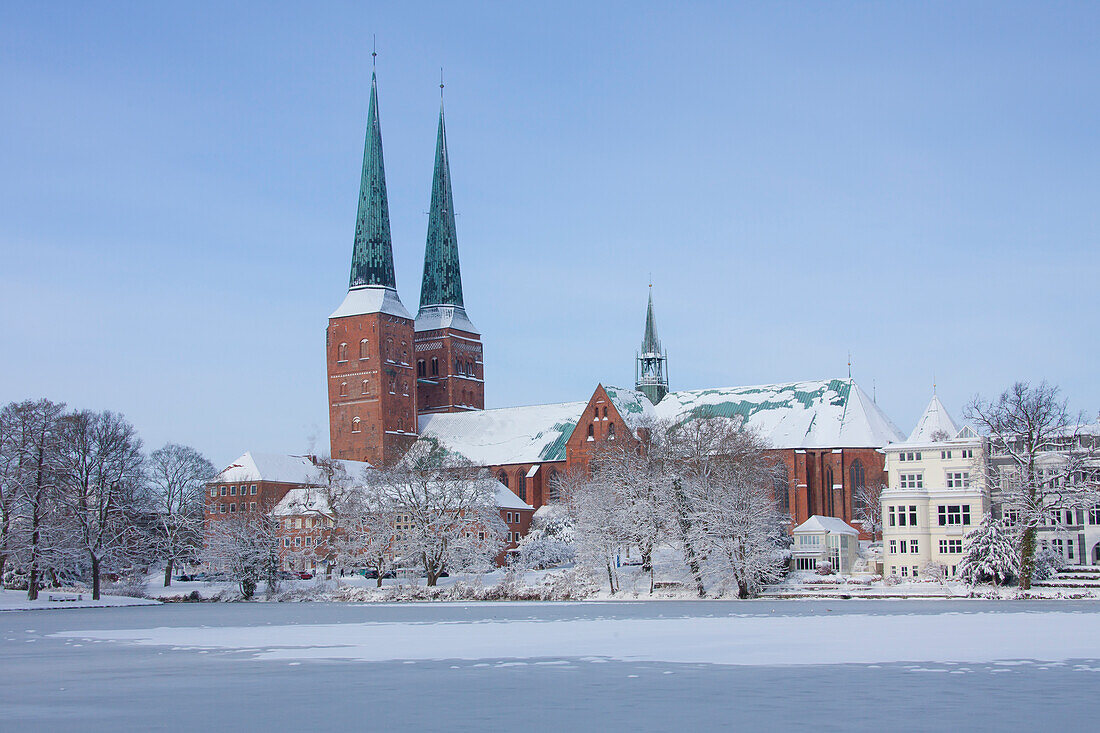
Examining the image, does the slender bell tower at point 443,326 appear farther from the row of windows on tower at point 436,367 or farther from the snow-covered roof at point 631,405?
the snow-covered roof at point 631,405

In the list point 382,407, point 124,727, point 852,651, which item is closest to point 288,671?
point 124,727

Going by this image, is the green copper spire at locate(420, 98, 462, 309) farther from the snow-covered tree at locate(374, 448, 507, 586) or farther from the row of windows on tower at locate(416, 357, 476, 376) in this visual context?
the snow-covered tree at locate(374, 448, 507, 586)

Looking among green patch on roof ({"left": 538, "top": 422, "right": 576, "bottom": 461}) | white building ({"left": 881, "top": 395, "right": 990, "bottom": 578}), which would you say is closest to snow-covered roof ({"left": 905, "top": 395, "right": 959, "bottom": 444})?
white building ({"left": 881, "top": 395, "right": 990, "bottom": 578})

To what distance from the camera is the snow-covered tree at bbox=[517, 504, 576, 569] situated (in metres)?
79.4

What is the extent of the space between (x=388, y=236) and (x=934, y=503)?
63.0 meters

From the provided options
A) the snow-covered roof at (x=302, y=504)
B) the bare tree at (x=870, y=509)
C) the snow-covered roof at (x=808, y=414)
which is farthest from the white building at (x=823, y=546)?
the snow-covered roof at (x=302, y=504)

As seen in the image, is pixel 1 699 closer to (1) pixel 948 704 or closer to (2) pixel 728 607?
(1) pixel 948 704

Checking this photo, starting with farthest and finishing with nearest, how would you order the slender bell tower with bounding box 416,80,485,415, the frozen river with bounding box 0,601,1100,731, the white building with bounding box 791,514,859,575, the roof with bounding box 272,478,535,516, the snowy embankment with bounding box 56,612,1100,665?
the slender bell tower with bounding box 416,80,485,415 → the roof with bounding box 272,478,535,516 → the white building with bounding box 791,514,859,575 → the snowy embankment with bounding box 56,612,1100,665 → the frozen river with bounding box 0,601,1100,731

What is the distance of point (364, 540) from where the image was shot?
7100 centimetres

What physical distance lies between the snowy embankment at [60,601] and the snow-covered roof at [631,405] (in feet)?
157

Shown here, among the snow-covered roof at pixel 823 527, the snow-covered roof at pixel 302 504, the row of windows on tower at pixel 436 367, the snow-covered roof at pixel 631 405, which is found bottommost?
the snow-covered roof at pixel 823 527

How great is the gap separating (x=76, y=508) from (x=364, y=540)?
56.4 feet

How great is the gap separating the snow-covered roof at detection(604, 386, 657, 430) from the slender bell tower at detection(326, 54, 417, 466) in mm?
21142

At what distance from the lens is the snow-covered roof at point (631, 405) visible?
103m
